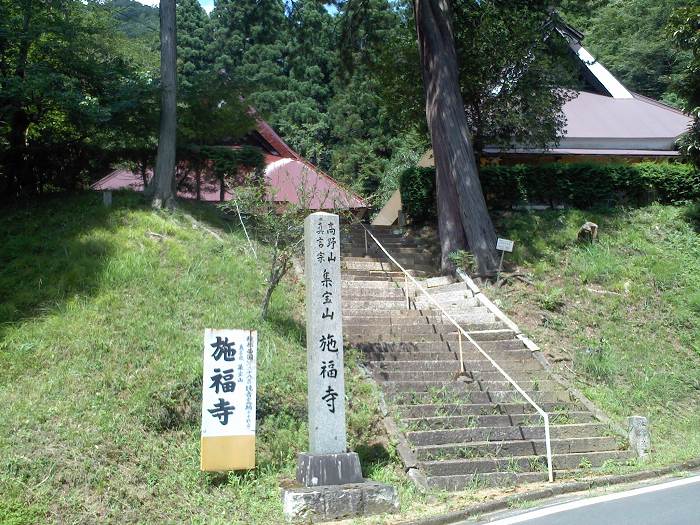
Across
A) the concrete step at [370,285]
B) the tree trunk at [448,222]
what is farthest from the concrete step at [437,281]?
the concrete step at [370,285]

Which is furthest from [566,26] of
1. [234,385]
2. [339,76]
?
[234,385]

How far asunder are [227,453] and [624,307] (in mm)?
10356

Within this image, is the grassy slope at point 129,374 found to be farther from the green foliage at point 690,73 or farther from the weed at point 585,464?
the green foliage at point 690,73

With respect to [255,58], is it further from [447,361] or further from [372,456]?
[372,456]

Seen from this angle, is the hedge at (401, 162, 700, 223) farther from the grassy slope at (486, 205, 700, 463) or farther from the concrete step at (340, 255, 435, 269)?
the concrete step at (340, 255, 435, 269)

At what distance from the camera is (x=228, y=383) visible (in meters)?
8.41

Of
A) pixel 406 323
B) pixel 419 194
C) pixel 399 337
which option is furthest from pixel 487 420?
pixel 419 194

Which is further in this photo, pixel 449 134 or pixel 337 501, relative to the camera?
pixel 449 134

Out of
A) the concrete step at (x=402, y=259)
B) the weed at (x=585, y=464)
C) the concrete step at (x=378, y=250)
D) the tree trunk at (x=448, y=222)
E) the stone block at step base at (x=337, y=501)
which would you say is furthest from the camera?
the concrete step at (x=378, y=250)

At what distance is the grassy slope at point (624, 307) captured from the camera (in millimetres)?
12203

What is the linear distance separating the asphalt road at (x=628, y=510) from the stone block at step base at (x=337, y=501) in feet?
3.08

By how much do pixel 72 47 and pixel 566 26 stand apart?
16.0m

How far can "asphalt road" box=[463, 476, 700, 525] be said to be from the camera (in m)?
7.07

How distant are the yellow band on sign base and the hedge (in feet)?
43.8
